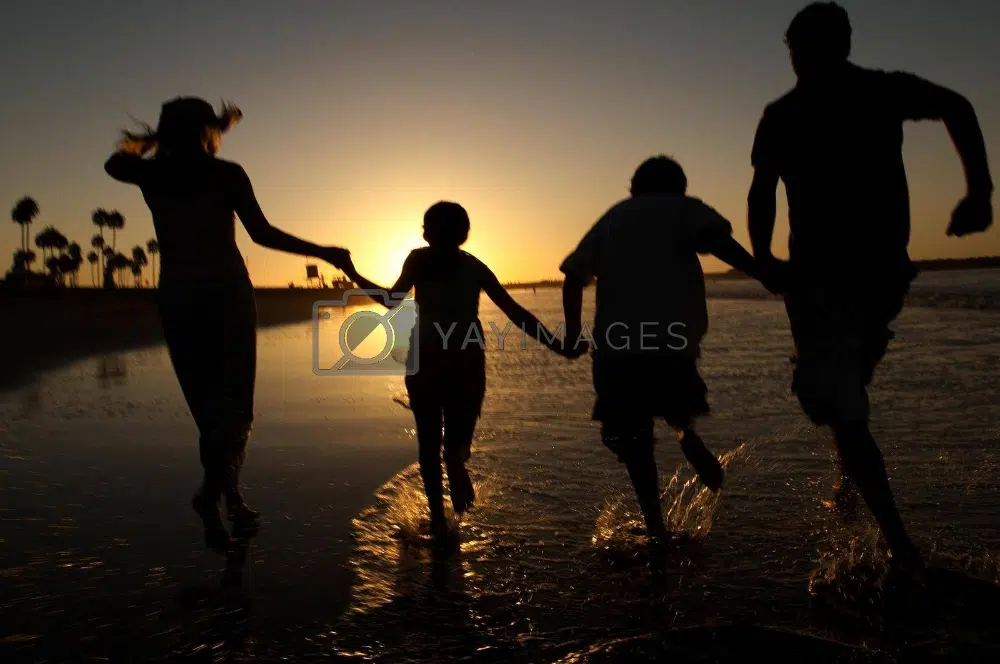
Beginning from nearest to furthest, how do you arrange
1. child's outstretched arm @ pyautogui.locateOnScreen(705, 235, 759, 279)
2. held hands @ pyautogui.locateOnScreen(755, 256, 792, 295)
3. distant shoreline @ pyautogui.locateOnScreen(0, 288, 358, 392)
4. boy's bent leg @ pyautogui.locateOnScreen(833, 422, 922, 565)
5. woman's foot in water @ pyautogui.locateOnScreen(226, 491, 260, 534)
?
boy's bent leg @ pyautogui.locateOnScreen(833, 422, 922, 565) → held hands @ pyautogui.locateOnScreen(755, 256, 792, 295) → child's outstretched arm @ pyautogui.locateOnScreen(705, 235, 759, 279) → woman's foot in water @ pyautogui.locateOnScreen(226, 491, 260, 534) → distant shoreline @ pyautogui.locateOnScreen(0, 288, 358, 392)

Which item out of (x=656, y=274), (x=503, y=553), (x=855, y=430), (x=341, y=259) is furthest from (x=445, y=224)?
(x=855, y=430)

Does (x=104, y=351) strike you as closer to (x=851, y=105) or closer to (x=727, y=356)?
(x=727, y=356)

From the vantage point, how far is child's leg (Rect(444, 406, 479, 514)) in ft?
13.0

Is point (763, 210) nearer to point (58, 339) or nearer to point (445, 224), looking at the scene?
point (445, 224)

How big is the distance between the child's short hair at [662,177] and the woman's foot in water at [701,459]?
118cm

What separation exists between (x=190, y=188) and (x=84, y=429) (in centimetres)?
423

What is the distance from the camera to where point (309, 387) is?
9.81 meters

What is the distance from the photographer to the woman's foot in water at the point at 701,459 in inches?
150

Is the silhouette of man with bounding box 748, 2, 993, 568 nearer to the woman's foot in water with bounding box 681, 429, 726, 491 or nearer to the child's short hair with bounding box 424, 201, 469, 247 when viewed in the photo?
the woman's foot in water with bounding box 681, 429, 726, 491

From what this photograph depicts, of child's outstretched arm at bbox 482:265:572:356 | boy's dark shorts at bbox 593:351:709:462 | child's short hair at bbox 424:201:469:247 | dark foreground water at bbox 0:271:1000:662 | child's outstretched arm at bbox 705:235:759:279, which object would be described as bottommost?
dark foreground water at bbox 0:271:1000:662

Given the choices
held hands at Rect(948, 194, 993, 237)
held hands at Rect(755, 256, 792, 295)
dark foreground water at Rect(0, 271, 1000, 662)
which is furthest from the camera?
held hands at Rect(755, 256, 792, 295)

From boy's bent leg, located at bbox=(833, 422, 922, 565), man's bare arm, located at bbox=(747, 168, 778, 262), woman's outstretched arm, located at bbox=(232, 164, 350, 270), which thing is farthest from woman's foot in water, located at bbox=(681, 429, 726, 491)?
woman's outstretched arm, located at bbox=(232, 164, 350, 270)

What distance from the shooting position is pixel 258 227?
3.71 metres

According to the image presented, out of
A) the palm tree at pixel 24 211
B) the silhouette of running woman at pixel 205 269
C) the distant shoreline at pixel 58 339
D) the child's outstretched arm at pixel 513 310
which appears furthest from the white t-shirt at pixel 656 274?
the palm tree at pixel 24 211
